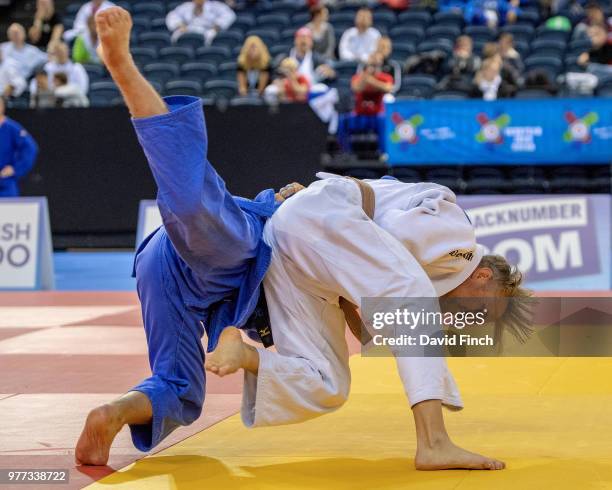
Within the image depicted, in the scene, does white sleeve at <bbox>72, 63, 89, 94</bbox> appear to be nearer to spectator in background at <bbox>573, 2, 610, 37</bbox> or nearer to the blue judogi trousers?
spectator in background at <bbox>573, 2, 610, 37</bbox>

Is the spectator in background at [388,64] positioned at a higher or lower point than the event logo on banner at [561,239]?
higher

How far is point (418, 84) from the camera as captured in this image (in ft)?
41.9

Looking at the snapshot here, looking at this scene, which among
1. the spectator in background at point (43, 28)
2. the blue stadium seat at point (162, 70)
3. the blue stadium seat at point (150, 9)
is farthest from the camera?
the blue stadium seat at point (150, 9)

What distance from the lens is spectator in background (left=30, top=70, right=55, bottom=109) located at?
43.0 ft

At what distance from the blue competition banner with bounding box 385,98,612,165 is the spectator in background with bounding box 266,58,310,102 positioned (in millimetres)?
1298

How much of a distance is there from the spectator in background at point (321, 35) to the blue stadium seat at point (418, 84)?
1.22 metres

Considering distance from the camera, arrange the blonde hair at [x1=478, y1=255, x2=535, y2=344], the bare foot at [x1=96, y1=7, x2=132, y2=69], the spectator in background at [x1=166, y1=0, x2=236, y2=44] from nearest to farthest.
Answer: the bare foot at [x1=96, y1=7, x2=132, y2=69] < the blonde hair at [x1=478, y1=255, x2=535, y2=344] < the spectator in background at [x1=166, y1=0, x2=236, y2=44]

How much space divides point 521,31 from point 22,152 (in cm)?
670

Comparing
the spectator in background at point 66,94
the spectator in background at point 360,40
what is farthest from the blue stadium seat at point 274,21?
the spectator in background at point 66,94

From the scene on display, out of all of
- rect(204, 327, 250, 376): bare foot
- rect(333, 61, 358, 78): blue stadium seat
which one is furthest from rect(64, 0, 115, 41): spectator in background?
rect(204, 327, 250, 376): bare foot

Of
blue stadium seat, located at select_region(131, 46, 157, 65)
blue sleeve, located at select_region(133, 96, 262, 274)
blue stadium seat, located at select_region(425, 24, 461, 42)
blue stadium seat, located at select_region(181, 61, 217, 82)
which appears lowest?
blue stadium seat, located at select_region(181, 61, 217, 82)

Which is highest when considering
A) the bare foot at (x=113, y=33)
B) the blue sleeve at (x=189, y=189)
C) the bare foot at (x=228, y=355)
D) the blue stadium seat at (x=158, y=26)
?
the bare foot at (x=113, y=33)

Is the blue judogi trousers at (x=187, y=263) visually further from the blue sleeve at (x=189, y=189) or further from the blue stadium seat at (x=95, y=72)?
the blue stadium seat at (x=95, y=72)

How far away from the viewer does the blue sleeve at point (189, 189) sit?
2871 millimetres
